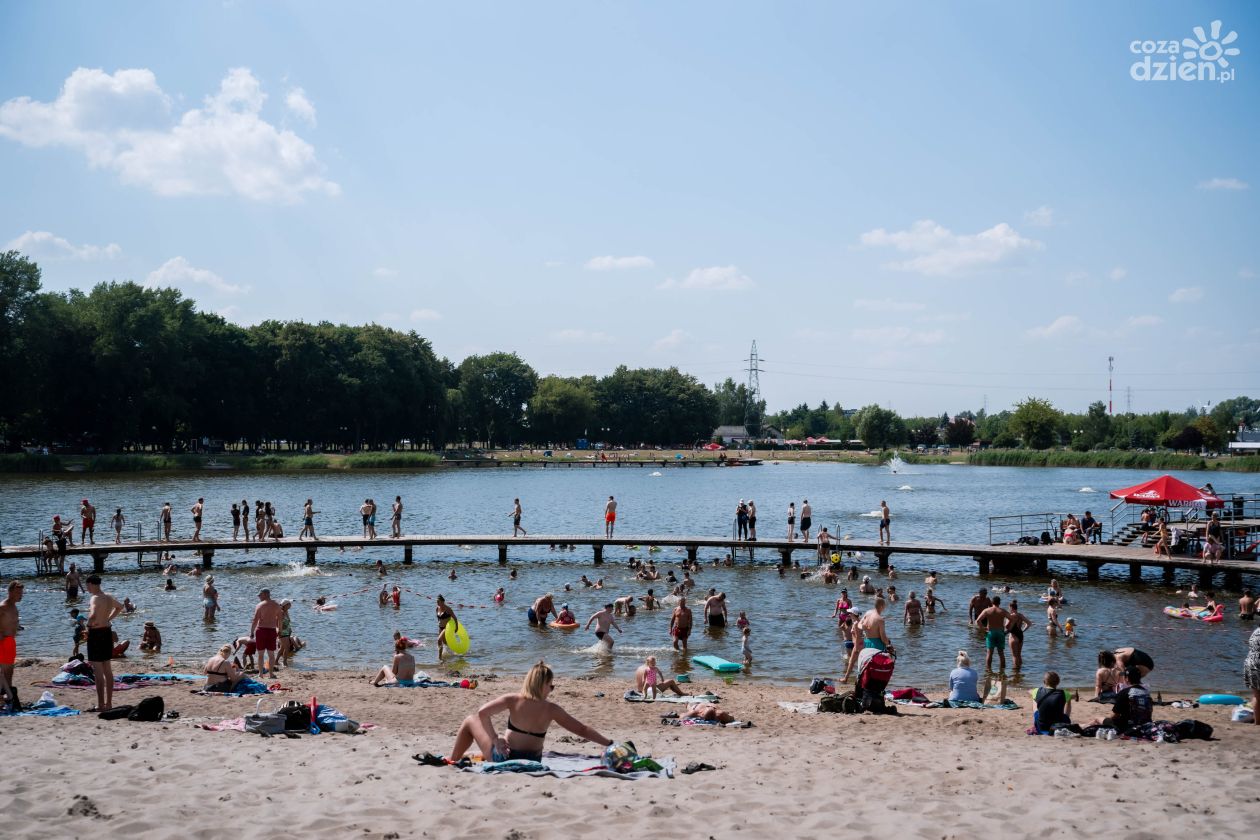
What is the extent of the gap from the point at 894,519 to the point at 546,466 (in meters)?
73.1

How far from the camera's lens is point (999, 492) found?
82188 millimetres

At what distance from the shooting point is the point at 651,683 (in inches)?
614

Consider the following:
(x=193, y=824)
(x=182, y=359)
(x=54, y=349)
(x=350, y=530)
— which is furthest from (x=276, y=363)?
(x=193, y=824)

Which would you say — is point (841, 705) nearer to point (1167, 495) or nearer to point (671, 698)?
point (671, 698)

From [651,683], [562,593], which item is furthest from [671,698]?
[562,593]

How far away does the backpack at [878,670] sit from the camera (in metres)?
13.8

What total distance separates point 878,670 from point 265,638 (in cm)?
1096

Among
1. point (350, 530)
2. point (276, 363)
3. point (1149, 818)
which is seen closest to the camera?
point (1149, 818)

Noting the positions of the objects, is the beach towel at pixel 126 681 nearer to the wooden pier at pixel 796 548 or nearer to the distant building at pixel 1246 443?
the wooden pier at pixel 796 548

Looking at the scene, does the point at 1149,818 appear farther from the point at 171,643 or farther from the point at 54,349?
the point at 54,349

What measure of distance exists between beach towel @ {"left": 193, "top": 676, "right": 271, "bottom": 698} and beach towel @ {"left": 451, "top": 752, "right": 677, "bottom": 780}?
24.1 ft

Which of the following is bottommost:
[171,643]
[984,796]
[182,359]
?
[171,643]

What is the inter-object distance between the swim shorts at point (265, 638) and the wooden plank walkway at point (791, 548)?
1776cm

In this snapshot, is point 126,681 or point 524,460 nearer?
point 126,681
